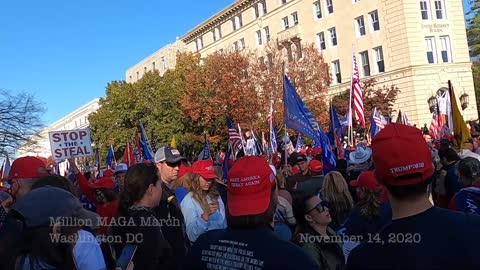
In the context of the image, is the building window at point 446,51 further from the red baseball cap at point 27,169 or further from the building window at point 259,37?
the red baseball cap at point 27,169

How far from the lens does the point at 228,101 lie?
3984cm

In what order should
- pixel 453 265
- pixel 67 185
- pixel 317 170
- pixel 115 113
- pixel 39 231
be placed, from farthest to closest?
1. pixel 115 113
2. pixel 317 170
3. pixel 67 185
4. pixel 39 231
5. pixel 453 265

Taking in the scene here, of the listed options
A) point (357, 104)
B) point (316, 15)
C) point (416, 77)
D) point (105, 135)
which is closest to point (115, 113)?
point (105, 135)

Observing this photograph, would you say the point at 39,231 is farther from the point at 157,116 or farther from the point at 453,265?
the point at 157,116

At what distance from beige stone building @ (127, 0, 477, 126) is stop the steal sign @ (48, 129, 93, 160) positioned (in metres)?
32.3

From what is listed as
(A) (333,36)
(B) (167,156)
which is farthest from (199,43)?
(B) (167,156)

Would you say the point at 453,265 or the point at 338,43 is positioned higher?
the point at 338,43

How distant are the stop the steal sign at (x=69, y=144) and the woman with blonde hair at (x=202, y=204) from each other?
189 inches

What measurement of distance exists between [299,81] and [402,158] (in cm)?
3649

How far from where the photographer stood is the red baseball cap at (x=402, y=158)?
2064 millimetres

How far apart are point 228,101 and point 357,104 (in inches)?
993

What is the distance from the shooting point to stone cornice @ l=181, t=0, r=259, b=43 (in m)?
56.3

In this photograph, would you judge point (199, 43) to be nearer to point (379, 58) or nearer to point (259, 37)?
point (259, 37)

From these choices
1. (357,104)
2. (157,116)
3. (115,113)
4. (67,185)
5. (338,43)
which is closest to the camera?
(67,185)
